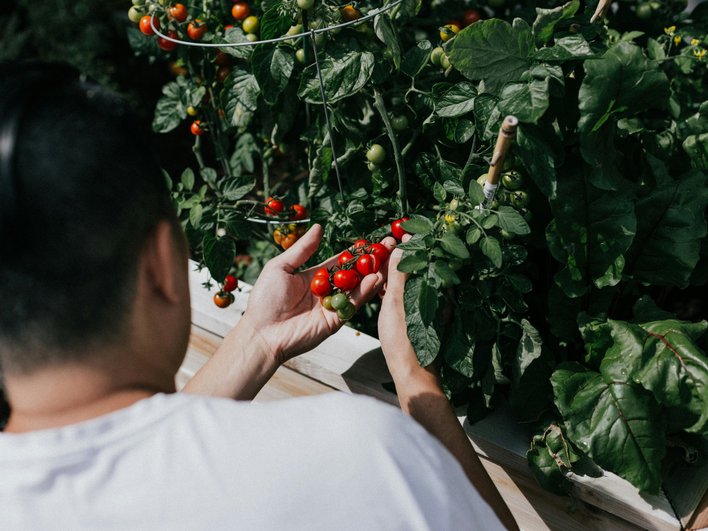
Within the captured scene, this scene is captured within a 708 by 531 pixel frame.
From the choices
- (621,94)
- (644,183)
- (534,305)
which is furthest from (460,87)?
(534,305)

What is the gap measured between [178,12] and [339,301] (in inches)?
31.0

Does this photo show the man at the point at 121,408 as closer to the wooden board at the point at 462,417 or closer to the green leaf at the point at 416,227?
the green leaf at the point at 416,227

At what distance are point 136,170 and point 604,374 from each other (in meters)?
0.89

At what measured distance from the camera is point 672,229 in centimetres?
127

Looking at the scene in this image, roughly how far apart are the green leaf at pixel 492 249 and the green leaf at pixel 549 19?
37cm

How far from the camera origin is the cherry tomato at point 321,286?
1.25 meters

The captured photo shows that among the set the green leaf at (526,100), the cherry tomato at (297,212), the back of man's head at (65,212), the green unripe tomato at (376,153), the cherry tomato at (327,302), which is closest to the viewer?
the back of man's head at (65,212)

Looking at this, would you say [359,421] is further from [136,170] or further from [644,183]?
[644,183]

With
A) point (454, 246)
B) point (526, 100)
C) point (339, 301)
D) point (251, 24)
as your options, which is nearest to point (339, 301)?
point (339, 301)

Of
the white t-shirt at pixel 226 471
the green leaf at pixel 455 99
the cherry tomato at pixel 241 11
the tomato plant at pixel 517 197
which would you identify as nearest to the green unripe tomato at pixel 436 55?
the tomato plant at pixel 517 197

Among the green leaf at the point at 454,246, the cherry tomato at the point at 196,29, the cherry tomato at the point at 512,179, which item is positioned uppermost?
the cherry tomato at the point at 196,29

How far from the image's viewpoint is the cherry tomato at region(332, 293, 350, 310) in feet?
4.02

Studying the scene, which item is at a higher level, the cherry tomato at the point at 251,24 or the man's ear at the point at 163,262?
the cherry tomato at the point at 251,24

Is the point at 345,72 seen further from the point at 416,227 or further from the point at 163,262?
the point at 163,262
